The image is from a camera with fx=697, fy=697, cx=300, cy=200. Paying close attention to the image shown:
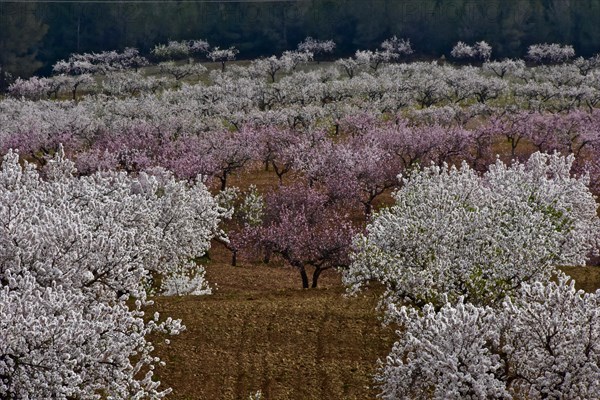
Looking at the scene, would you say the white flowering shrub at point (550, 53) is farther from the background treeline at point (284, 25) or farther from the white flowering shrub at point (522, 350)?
the white flowering shrub at point (522, 350)

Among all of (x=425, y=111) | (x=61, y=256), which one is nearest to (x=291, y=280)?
(x=61, y=256)

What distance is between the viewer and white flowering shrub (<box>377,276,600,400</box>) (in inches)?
602

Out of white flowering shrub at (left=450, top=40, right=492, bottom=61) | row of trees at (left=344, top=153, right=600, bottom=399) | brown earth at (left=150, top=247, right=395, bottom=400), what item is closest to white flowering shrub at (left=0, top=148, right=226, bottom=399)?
brown earth at (left=150, top=247, right=395, bottom=400)

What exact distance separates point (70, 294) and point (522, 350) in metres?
10.9

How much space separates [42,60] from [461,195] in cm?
15189

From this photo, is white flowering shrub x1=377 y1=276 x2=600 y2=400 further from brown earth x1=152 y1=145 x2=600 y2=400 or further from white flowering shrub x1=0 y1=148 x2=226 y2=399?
brown earth x1=152 y1=145 x2=600 y2=400

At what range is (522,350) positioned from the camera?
1612 cm

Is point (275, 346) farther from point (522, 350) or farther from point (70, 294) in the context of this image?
point (522, 350)

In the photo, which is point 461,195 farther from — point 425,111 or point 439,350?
point 425,111

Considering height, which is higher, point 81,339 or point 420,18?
point 420,18

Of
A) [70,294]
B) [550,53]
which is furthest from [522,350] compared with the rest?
[550,53]

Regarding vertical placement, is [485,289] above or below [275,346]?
above

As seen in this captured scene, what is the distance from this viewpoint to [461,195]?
27297 millimetres

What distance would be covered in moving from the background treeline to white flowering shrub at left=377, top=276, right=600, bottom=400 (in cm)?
14324
